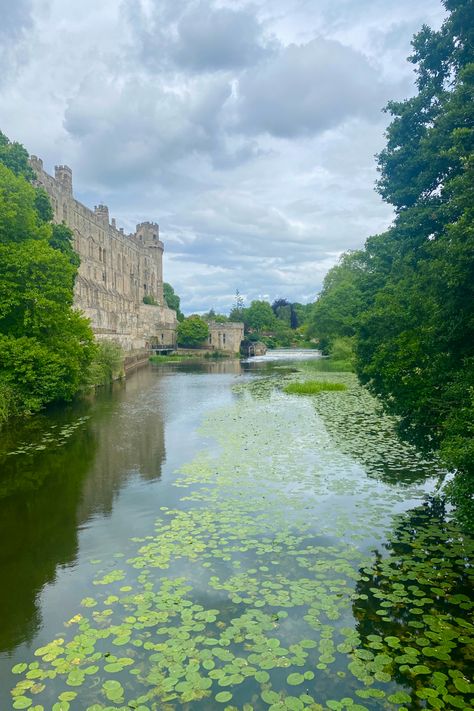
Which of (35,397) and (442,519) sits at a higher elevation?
(35,397)

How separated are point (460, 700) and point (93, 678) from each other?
13.7 ft

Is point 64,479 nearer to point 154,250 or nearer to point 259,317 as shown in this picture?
point 154,250

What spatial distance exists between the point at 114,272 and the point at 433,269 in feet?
258

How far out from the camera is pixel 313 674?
586 cm

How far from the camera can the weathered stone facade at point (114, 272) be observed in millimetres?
56250

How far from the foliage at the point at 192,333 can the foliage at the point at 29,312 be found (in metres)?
69.5

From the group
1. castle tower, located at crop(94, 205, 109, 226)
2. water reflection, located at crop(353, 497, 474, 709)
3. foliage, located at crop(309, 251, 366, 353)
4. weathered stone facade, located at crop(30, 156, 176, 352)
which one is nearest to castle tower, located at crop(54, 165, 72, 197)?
weathered stone facade, located at crop(30, 156, 176, 352)

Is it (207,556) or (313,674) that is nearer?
(313,674)

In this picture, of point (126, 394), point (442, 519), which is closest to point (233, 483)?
point (442, 519)

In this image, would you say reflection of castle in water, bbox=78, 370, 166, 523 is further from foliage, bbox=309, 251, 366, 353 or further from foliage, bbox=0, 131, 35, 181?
foliage, bbox=309, 251, 366, 353

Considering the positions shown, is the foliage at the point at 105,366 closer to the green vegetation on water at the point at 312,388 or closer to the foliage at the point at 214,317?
the green vegetation on water at the point at 312,388

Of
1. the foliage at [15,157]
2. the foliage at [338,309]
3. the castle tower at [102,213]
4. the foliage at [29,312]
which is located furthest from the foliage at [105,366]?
the castle tower at [102,213]

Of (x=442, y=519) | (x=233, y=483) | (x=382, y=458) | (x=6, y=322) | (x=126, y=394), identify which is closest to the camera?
(x=442, y=519)

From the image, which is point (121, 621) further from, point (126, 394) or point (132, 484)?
point (126, 394)
